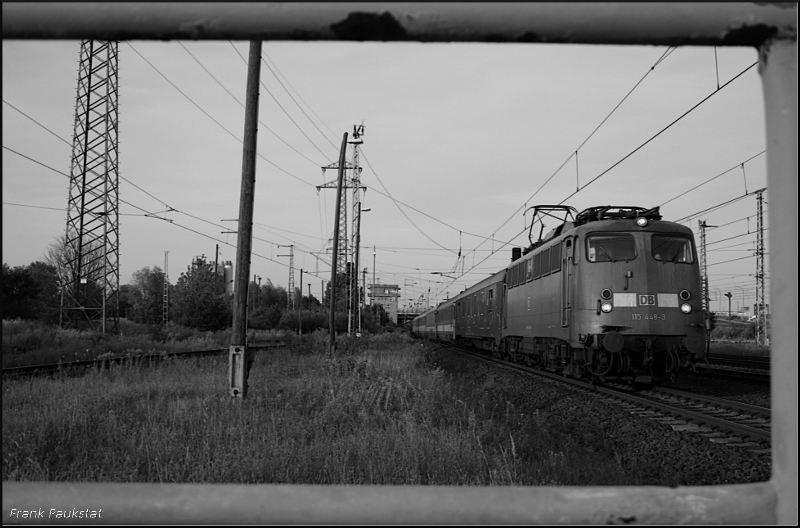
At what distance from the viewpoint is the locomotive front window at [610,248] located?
1311 cm

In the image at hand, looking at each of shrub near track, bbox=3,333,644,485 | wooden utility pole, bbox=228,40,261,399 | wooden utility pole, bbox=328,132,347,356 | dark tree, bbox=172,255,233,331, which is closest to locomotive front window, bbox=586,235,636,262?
shrub near track, bbox=3,333,644,485

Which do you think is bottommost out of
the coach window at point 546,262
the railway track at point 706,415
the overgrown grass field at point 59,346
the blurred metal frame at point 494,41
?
the railway track at point 706,415

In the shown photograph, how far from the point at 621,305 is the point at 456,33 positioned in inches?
494

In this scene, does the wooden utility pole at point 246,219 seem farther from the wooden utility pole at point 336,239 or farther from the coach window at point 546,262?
the wooden utility pole at point 336,239

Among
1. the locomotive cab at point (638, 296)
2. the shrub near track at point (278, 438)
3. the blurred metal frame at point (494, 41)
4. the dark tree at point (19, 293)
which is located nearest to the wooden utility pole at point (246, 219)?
the shrub near track at point (278, 438)

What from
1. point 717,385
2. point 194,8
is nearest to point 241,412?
point 194,8

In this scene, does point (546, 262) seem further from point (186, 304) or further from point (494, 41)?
point (186, 304)

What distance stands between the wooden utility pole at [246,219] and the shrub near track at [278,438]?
2.85ft

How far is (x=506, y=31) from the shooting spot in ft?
3.95

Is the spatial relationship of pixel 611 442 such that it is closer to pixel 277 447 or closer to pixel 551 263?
pixel 277 447

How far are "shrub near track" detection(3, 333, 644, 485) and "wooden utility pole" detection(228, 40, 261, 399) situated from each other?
0.87m

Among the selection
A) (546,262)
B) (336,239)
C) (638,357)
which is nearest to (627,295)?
(638,357)

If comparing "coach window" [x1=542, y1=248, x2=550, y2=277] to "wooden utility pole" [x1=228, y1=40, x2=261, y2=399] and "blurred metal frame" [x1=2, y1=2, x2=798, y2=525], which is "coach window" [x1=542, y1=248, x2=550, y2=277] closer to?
"wooden utility pole" [x1=228, y1=40, x2=261, y2=399]

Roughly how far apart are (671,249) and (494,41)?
13213mm
